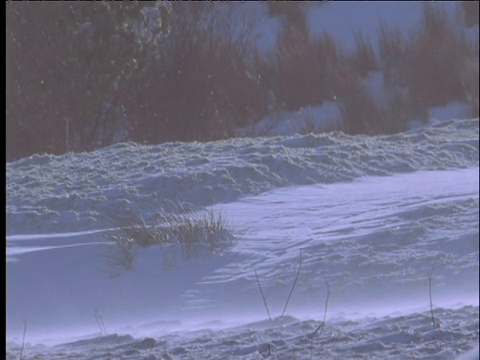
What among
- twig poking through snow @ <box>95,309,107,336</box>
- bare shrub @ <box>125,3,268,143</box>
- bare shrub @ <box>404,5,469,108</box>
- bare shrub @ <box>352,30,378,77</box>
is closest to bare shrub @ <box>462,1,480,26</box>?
bare shrub @ <box>404,5,469,108</box>

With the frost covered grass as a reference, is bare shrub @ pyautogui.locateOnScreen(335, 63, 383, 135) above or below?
above

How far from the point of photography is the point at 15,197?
257cm

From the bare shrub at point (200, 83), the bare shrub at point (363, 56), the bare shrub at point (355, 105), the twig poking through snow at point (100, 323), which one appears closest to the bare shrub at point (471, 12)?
the bare shrub at point (363, 56)

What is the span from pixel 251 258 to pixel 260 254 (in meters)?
0.03

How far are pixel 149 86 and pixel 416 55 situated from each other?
3.30 feet

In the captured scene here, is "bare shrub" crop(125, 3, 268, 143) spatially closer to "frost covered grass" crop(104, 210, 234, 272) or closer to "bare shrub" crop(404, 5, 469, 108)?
"frost covered grass" crop(104, 210, 234, 272)

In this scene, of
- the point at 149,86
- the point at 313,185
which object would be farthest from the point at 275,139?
the point at 149,86

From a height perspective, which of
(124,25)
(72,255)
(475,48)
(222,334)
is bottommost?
(222,334)

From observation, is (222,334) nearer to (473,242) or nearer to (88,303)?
(88,303)

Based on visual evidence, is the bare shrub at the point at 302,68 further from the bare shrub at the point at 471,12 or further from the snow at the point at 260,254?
the bare shrub at the point at 471,12

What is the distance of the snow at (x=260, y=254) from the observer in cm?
246

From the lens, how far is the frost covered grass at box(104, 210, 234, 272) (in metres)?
2.49

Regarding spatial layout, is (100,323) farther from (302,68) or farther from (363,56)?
(363,56)

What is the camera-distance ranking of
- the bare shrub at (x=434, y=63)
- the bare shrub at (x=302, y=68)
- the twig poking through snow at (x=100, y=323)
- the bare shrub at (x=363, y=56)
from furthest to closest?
the bare shrub at (x=434, y=63) → the bare shrub at (x=363, y=56) → the bare shrub at (x=302, y=68) → the twig poking through snow at (x=100, y=323)
